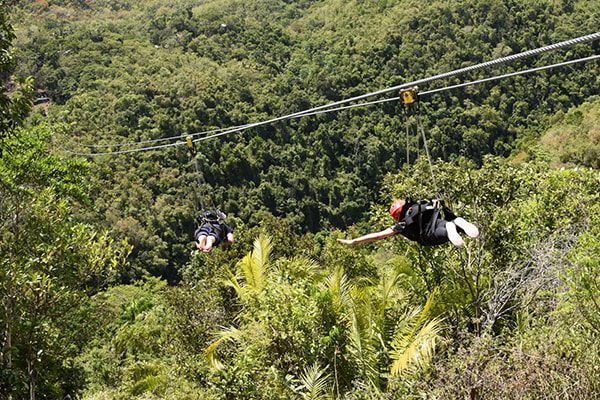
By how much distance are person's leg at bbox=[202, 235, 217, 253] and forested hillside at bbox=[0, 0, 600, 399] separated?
110 centimetres

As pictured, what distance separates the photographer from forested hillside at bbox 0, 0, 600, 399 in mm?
6574

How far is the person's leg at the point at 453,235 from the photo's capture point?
14.0ft

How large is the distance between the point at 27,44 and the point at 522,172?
70.3 meters

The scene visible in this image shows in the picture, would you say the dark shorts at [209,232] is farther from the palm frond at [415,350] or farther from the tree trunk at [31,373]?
the tree trunk at [31,373]

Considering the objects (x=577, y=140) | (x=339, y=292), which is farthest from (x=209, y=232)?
(x=577, y=140)

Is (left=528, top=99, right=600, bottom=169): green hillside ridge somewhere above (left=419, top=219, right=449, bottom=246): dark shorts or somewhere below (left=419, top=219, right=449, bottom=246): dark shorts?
below

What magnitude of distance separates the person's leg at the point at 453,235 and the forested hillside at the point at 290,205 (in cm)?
52

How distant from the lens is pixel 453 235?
4.38m

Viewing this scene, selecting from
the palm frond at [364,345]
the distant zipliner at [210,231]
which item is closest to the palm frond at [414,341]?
the palm frond at [364,345]

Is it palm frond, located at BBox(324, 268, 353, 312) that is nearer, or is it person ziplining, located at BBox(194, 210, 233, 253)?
person ziplining, located at BBox(194, 210, 233, 253)

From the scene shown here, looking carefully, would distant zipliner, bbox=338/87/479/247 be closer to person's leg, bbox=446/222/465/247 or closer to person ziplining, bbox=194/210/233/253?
person's leg, bbox=446/222/465/247

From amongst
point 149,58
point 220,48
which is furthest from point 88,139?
point 220,48

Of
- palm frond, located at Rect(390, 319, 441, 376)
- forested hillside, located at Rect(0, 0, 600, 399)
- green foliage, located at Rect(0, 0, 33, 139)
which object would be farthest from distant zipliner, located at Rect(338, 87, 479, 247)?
green foliage, located at Rect(0, 0, 33, 139)

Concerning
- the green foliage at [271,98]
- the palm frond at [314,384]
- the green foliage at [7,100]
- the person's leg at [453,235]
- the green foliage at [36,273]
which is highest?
the green foliage at [7,100]
